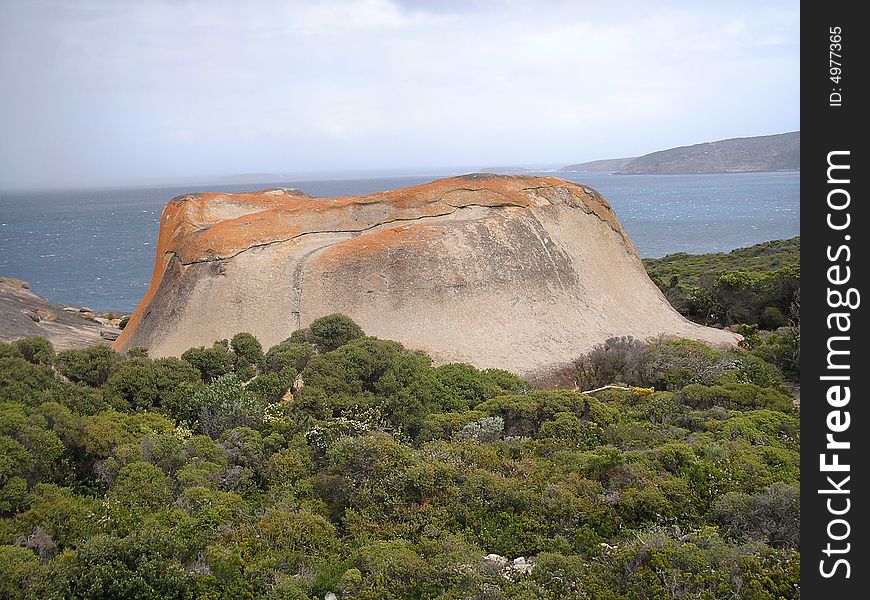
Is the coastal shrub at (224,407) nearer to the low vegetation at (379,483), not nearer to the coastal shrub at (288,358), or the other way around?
the low vegetation at (379,483)

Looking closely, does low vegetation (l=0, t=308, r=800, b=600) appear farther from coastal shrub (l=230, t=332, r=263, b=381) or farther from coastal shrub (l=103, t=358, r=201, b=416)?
coastal shrub (l=230, t=332, r=263, b=381)

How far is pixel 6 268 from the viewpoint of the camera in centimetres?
7200

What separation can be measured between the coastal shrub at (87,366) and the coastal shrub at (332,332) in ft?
12.6

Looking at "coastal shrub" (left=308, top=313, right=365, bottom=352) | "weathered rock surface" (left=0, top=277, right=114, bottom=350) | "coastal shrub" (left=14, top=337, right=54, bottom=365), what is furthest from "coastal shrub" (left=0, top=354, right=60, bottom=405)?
"weathered rock surface" (left=0, top=277, right=114, bottom=350)

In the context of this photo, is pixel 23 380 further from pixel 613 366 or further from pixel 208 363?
pixel 613 366

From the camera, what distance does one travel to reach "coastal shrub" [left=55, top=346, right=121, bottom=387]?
42.6ft

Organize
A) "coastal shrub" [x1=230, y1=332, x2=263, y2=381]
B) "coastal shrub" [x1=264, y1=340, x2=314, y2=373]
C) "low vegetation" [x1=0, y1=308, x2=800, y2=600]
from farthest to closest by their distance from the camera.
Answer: "coastal shrub" [x1=230, y1=332, x2=263, y2=381]
"coastal shrub" [x1=264, y1=340, x2=314, y2=373]
"low vegetation" [x1=0, y1=308, x2=800, y2=600]

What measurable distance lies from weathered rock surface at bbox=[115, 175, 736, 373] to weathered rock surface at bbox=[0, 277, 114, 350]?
22.1 ft

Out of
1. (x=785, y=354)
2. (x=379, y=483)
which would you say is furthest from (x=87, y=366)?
(x=785, y=354)

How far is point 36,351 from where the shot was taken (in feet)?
43.2

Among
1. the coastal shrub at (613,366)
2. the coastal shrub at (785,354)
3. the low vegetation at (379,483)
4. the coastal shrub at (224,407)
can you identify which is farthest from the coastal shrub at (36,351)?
the coastal shrub at (785,354)

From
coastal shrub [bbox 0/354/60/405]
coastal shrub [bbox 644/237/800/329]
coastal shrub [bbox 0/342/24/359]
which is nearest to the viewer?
coastal shrub [bbox 0/354/60/405]

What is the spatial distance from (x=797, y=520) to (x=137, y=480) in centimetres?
704

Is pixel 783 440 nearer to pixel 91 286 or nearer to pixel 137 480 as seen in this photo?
pixel 137 480
